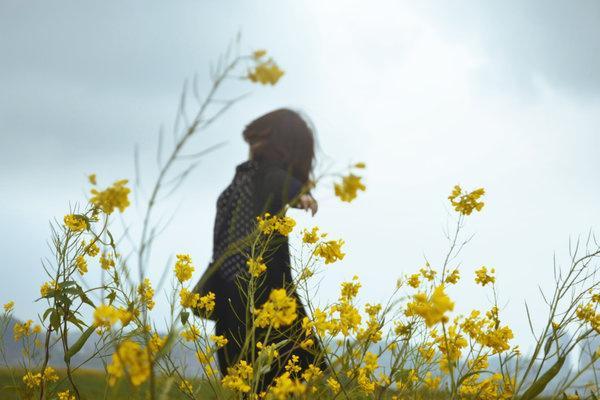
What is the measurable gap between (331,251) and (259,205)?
4.09ft

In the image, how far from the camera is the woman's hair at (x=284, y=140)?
127 inches

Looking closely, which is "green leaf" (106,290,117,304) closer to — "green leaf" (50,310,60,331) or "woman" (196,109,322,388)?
→ "green leaf" (50,310,60,331)

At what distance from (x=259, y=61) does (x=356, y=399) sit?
127cm

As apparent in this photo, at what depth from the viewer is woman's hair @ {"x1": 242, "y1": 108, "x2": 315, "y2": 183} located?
3215 mm

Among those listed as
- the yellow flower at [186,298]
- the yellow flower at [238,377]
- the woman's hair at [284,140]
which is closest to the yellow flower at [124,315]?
the yellow flower at [238,377]

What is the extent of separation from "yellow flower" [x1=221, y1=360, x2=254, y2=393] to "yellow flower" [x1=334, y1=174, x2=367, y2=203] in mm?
569

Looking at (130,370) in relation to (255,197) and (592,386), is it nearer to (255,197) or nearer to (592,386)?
(592,386)

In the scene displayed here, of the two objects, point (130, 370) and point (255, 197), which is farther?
point (255, 197)

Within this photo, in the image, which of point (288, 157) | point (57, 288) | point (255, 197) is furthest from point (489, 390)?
point (288, 157)

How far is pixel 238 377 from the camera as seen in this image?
1.35 metres

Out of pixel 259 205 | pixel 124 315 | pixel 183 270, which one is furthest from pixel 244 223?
pixel 124 315

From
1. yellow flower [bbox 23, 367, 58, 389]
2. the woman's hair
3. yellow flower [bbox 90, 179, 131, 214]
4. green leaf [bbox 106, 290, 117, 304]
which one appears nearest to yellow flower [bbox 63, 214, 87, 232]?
green leaf [bbox 106, 290, 117, 304]

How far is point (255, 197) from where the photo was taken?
2.90m

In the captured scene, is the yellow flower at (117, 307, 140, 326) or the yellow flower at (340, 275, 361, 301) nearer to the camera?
the yellow flower at (117, 307, 140, 326)
